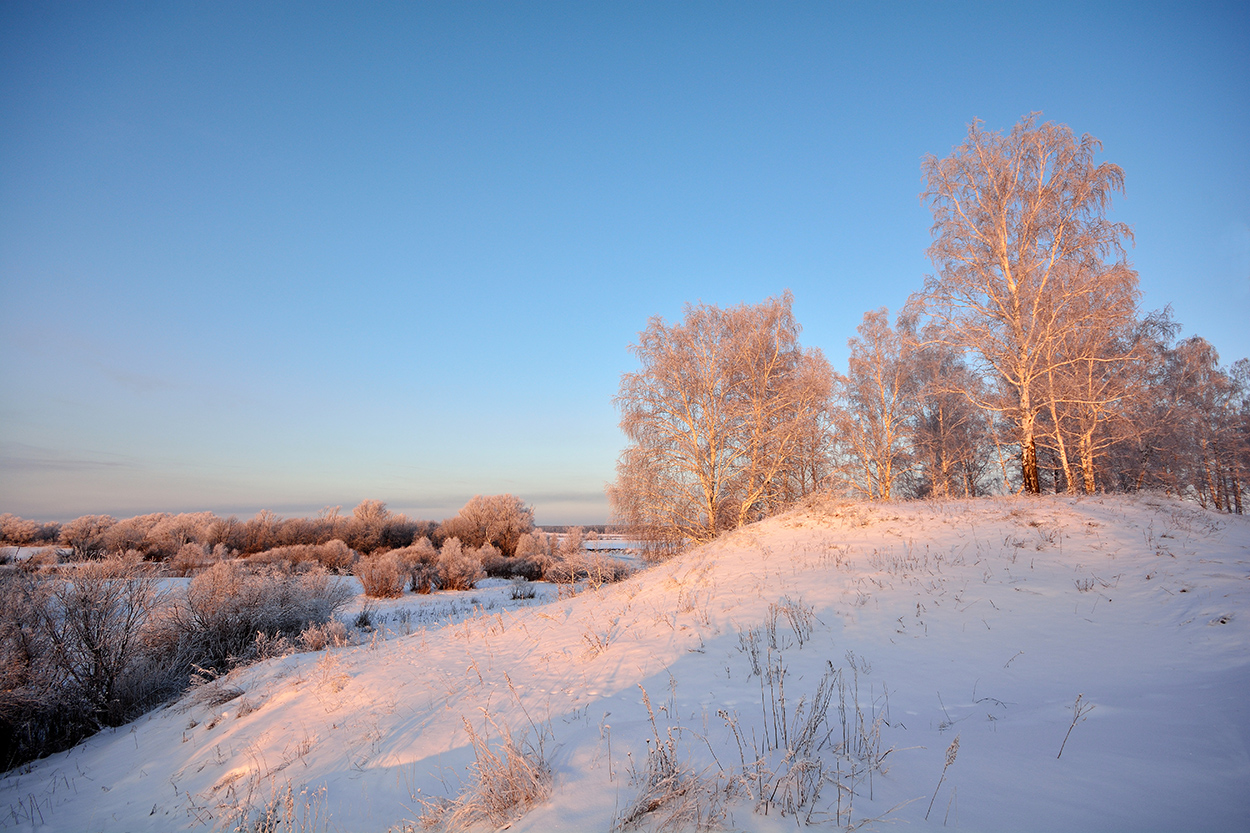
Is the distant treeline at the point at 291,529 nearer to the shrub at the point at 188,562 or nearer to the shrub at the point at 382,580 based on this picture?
the shrub at the point at 188,562

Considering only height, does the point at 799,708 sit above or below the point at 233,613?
above

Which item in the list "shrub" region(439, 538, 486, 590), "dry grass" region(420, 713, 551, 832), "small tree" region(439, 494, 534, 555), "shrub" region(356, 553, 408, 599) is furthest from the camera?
"small tree" region(439, 494, 534, 555)

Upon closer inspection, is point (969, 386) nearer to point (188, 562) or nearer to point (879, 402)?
point (879, 402)

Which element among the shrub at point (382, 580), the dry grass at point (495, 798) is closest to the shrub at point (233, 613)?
the dry grass at point (495, 798)

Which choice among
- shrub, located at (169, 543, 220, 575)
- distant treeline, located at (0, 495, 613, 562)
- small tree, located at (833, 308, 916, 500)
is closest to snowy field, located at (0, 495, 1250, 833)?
small tree, located at (833, 308, 916, 500)

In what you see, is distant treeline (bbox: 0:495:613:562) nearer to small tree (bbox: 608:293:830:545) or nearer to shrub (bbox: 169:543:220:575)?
shrub (bbox: 169:543:220:575)

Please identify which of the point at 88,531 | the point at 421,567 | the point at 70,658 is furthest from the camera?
the point at 88,531

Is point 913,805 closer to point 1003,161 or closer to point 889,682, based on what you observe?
point 889,682

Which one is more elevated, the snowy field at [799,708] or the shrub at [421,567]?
the snowy field at [799,708]

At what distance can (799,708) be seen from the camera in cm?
308

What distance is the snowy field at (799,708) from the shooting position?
2.65 meters

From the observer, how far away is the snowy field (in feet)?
8.70

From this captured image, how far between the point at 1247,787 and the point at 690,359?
14680 mm

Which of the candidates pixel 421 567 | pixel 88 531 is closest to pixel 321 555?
pixel 421 567
